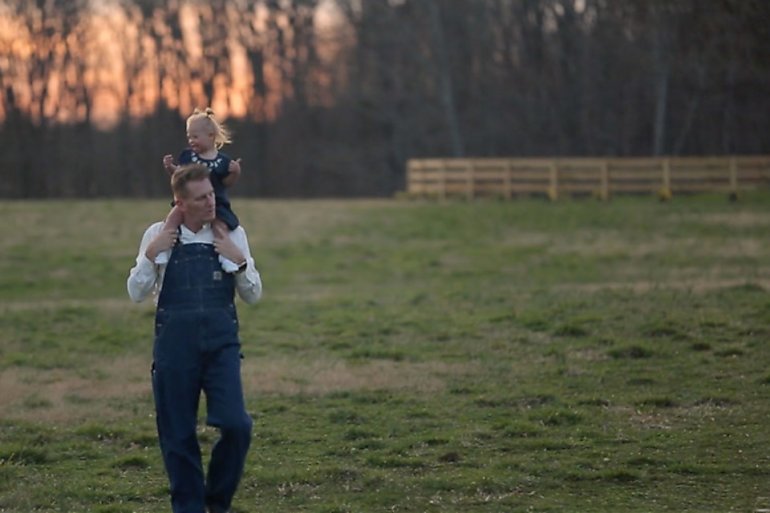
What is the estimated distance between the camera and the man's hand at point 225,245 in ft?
23.8

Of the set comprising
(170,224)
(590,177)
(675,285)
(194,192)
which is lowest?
(675,285)

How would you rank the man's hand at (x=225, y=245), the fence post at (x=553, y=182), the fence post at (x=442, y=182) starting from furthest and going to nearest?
the fence post at (x=442, y=182) < the fence post at (x=553, y=182) < the man's hand at (x=225, y=245)

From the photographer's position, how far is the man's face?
7141 millimetres

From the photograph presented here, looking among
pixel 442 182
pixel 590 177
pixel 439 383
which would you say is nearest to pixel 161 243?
pixel 439 383

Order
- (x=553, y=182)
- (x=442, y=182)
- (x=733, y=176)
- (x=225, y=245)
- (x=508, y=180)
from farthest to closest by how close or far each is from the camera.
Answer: (x=442, y=182) < (x=508, y=180) < (x=553, y=182) < (x=733, y=176) < (x=225, y=245)

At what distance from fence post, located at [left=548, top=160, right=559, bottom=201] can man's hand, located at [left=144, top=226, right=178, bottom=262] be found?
39355 millimetres

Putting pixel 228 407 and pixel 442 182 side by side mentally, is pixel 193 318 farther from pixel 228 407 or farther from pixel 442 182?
pixel 442 182

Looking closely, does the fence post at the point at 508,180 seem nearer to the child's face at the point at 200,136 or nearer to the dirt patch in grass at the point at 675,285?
the dirt patch in grass at the point at 675,285

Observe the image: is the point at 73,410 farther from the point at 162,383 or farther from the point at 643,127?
the point at 643,127

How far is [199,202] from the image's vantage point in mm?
7168

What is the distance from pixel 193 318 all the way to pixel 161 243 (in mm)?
382

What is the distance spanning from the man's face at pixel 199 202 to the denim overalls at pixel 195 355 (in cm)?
15

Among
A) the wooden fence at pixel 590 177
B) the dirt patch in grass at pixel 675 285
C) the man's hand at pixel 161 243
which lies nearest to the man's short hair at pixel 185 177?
the man's hand at pixel 161 243

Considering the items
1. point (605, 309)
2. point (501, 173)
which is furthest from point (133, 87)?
point (605, 309)
